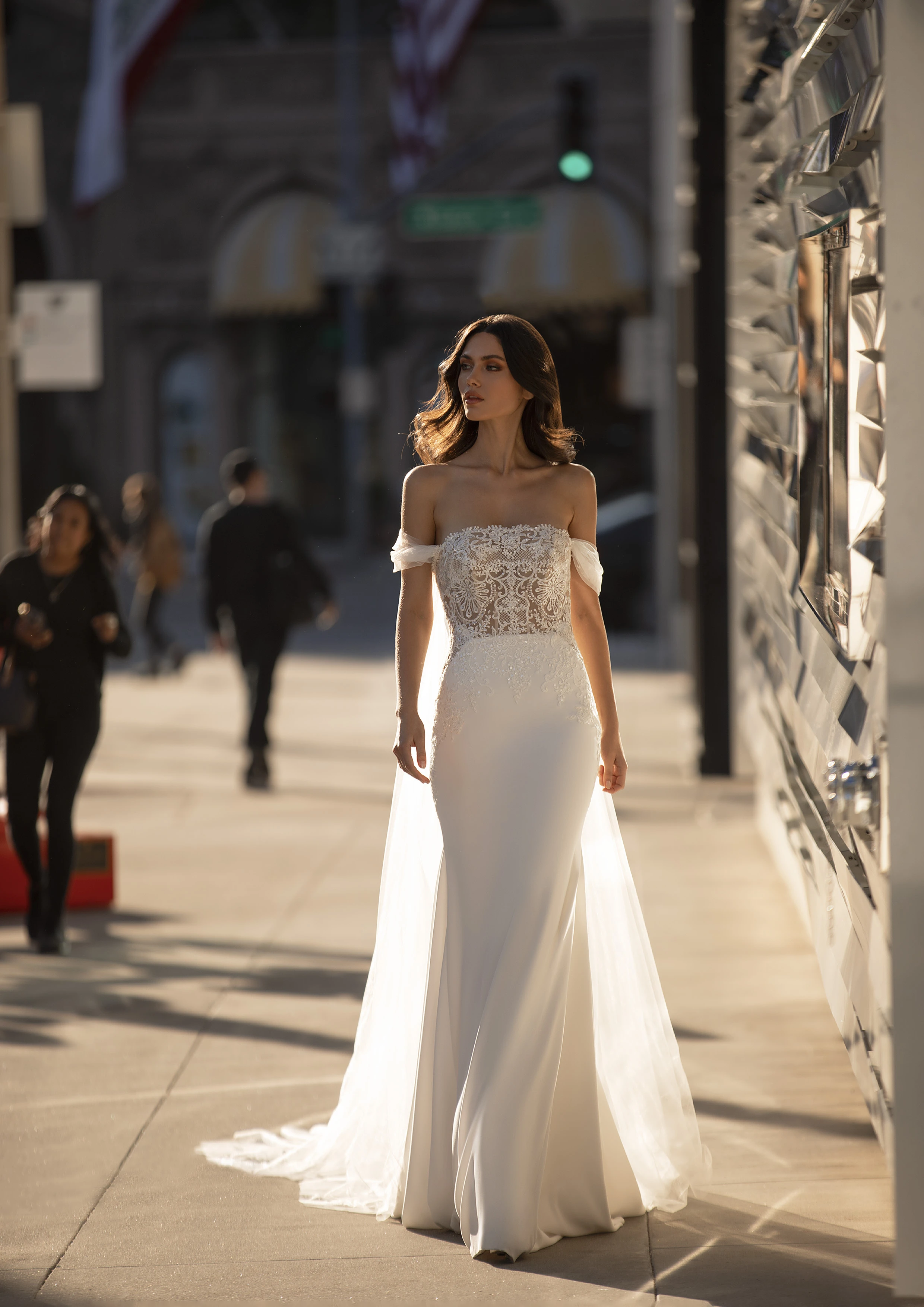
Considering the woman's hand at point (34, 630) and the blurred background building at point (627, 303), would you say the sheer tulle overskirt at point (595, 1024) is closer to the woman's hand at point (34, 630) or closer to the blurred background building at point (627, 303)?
the blurred background building at point (627, 303)

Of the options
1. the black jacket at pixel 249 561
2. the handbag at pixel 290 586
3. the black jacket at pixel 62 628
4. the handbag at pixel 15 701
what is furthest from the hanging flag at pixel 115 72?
the handbag at pixel 15 701

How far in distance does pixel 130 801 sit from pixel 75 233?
75.8ft

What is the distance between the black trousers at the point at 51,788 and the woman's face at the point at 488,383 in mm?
3162

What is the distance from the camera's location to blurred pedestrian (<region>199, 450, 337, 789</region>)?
1111 cm

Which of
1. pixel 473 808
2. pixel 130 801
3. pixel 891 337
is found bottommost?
pixel 130 801

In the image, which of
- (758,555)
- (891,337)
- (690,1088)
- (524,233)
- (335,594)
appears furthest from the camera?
(524,233)

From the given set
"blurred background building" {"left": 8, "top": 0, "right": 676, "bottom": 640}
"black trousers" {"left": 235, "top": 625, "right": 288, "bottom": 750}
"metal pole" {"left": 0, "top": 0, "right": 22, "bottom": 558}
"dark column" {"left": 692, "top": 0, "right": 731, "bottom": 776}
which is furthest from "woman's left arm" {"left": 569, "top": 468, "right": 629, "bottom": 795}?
"blurred background building" {"left": 8, "top": 0, "right": 676, "bottom": 640}

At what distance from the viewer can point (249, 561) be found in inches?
440

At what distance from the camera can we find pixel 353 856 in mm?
8859

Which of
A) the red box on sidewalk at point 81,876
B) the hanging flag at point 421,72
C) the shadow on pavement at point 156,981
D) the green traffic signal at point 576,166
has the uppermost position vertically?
the hanging flag at point 421,72

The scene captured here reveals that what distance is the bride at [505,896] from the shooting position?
13.2 feet

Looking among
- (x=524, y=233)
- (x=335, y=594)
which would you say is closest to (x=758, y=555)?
(x=335, y=594)

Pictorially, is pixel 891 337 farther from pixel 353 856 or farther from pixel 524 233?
pixel 524 233

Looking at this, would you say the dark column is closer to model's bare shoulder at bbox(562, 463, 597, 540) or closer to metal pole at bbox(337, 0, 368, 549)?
model's bare shoulder at bbox(562, 463, 597, 540)
